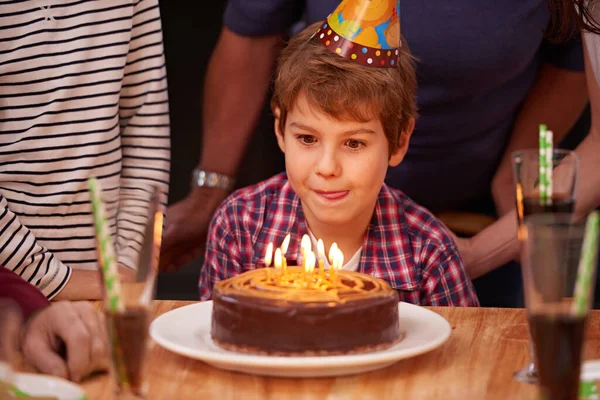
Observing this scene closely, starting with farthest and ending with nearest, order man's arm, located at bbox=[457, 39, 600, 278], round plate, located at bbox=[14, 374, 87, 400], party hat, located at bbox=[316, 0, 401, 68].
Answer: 1. man's arm, located at bbox=[457, 39, 600, 278]
2. party hat, located at bbox=[316, 0, 401, 68]
3. round plate, located at bbox=[14, 374, 87, 400]

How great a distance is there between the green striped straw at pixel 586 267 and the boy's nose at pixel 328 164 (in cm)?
77

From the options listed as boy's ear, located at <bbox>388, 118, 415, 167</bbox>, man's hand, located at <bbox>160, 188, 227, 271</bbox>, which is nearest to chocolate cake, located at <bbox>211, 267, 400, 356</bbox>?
boy's ear, located at <bbox>388, 118, 415, 167</bbox>

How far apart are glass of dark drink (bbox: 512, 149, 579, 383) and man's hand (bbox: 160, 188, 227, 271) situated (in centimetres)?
133

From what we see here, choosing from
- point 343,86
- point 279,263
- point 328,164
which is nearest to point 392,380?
point 279,263

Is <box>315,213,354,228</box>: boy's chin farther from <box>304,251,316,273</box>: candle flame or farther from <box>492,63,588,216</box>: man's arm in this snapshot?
<box>492,63,588,216</box>: man's arm

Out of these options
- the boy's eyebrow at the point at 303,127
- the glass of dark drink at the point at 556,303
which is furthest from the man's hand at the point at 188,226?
the glass of dark drink at the point at 556,303

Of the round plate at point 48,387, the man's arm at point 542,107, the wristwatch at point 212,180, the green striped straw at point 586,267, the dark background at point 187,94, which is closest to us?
the green striped straw at point 586,267

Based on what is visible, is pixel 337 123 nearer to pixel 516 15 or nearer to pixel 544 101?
pixel 516 15

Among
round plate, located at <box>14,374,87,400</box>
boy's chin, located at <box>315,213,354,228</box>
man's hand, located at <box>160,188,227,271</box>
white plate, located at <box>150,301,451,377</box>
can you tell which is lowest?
man's hand, located at <box>160,188,227,271</box>

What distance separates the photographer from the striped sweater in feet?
5.45

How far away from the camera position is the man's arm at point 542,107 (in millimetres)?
2209

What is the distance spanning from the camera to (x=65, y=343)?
1041mm

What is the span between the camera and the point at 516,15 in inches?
78.7

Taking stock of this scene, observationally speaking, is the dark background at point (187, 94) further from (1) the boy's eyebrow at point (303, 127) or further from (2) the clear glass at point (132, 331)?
(2) the clear glass at point (132, 331)
